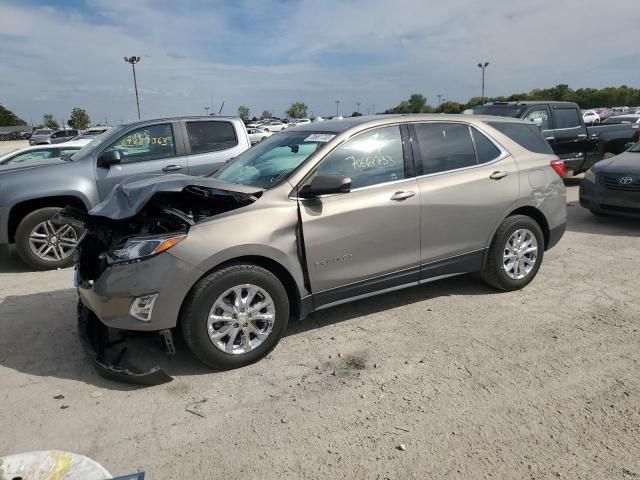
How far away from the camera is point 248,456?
262cm

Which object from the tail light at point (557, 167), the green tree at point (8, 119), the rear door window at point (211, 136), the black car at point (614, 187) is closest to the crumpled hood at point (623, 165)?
the black car at point (614, 187)

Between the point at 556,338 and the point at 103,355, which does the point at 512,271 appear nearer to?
the point at 556,338

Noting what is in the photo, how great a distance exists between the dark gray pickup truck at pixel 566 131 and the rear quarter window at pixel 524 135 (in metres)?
5.30

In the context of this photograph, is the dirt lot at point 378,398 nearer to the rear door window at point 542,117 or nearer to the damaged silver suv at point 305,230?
the damaged silver suv at point 305,230

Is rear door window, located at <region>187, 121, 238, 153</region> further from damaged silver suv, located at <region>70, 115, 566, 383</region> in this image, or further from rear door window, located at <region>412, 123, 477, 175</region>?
rear door window, located at <region>412, 123, 477, 175</region>

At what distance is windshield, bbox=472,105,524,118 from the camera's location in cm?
992

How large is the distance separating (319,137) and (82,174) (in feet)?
11.9

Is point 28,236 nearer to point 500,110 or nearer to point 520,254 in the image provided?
point 520,254

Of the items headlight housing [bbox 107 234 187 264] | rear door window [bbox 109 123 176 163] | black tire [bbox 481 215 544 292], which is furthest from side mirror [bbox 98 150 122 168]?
black tire [bbox 481 215 544 292]

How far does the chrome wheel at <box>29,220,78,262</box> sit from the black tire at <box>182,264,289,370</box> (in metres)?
3.74

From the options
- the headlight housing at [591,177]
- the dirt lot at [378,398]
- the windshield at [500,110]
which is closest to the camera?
the dirt lot at [378,398]

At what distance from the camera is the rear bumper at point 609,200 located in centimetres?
712

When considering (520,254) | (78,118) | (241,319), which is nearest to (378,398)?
(241,319)

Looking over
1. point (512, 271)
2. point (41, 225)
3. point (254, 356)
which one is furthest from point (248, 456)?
point (41, 225)
